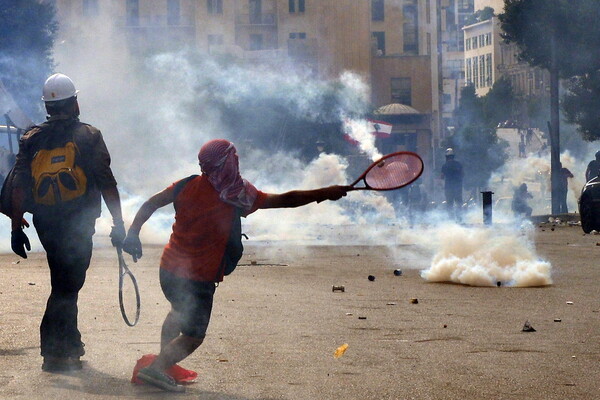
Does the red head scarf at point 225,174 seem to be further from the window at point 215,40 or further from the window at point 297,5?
the window at point 215,40

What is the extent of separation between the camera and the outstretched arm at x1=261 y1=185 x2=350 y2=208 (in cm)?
654

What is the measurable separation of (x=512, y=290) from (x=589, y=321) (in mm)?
2839

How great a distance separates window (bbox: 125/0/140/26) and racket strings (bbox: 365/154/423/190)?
7262 cm

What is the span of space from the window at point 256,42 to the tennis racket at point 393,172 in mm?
62327

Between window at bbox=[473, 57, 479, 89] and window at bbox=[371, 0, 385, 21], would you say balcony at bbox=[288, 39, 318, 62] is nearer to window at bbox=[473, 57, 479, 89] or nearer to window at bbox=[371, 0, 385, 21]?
window at bbox=[371, 0, 385, 21]

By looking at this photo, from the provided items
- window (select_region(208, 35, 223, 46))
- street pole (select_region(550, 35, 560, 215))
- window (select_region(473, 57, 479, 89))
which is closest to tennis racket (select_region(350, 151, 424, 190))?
street pole (select_region(550, 35, 560, 215))

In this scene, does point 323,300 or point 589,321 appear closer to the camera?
point 589,321

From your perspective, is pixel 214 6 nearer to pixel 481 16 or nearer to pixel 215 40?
pixel 215 40

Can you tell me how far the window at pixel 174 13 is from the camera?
7775 cm

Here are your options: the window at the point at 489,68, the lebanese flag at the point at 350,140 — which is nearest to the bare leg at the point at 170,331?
the lebanese flag at the point at 350,140

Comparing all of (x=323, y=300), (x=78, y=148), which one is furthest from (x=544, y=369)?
(x=323, y=300)

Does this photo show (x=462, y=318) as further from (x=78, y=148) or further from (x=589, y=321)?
(x=78, y=148)

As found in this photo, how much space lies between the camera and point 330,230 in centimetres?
2658

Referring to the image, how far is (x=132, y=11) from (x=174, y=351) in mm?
76094
